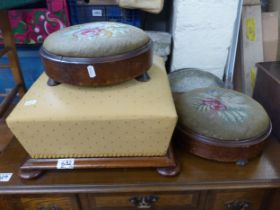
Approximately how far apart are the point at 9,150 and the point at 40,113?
330 millimetres

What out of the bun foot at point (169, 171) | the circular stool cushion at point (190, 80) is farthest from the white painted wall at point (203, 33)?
the bun foot at point (169, 171)

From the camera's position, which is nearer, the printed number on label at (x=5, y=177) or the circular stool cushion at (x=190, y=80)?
the printed number on label at (x=5, y=177)

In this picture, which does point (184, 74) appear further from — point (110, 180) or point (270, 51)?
point (110, 180)

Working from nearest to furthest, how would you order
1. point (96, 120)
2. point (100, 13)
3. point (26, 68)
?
point (96, 120)
point (100, 13)
point (26, 68)

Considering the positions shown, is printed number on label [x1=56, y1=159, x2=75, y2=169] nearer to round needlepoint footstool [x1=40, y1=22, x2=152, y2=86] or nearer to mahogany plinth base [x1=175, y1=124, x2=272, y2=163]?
round needlepoint footstool [x1=40, y1=22, x2=152, y2=86]

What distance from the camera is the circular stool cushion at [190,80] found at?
1097 millimetres

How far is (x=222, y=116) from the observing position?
0.80 meters

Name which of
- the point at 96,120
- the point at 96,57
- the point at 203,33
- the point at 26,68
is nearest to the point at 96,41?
the point at 96,57

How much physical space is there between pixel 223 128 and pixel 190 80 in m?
0.41

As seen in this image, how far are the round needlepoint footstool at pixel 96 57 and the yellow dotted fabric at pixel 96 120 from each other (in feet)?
0.16

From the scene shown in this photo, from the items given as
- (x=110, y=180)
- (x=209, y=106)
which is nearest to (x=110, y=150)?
(x=110, y=180)

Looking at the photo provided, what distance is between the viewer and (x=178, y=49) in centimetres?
125

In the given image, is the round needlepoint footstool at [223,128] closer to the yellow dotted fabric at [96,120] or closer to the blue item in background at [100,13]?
the yellow dotted fabric at [96,120]

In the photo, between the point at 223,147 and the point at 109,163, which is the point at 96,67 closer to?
the point at 109,163
